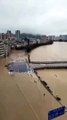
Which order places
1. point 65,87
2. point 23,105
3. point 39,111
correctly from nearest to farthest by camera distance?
point 39,111
point 23,105
point 65,87

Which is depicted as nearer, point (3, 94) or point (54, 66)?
point (3, 94)

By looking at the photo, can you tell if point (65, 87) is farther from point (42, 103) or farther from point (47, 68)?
point (47, 68)

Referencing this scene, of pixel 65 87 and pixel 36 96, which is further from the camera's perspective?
pixel 65 87

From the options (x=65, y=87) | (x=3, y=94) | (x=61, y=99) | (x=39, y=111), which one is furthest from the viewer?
(x=65, y=87)

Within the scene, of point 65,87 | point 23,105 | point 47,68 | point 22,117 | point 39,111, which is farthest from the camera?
point 47,68

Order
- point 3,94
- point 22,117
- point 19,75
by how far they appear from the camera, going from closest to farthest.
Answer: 1. point 22,117
2. point 3,94
3. point 19,75

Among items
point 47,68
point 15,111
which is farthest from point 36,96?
point 47,68

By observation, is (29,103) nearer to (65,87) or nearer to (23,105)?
(23,105)

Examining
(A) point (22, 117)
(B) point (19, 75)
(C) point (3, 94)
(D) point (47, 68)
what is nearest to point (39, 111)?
(A) point (22, 117)

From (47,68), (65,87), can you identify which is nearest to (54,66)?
(47,68)
